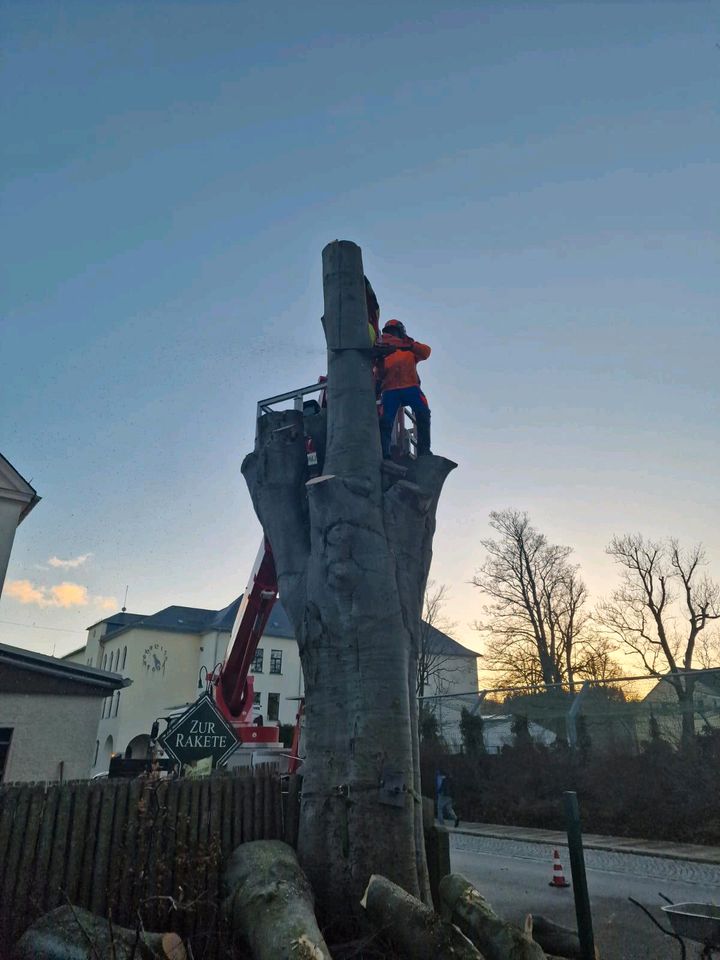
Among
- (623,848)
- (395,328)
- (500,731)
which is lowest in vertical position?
(623,848)

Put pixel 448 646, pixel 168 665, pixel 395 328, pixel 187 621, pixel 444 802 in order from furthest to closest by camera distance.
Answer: pixel 448 646 → pixel 187 621 → pixel 168 665 → pixel 444 802 → pixel 395 328

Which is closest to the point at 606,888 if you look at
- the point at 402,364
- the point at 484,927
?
the point at 484,927

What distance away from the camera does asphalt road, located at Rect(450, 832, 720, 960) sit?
265 inches

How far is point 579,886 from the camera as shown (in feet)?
20.5

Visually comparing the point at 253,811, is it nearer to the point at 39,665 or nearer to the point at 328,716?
the point at 328,716

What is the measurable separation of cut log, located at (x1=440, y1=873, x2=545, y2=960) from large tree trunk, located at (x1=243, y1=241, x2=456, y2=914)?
599mm

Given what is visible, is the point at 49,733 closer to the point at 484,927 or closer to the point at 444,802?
the point at 484,927

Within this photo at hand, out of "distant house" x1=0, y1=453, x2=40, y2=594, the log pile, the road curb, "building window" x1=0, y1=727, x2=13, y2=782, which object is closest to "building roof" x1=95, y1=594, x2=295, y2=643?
"distant house" x1=0, y1=453, x2=40, y2=594

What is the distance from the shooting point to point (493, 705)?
2064 centimetres

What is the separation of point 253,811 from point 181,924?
1.14 meters

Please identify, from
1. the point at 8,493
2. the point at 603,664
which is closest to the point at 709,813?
the point at 603,664

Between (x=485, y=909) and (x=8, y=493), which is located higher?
(x=8, y=493)

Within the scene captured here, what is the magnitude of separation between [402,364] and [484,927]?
235 inches

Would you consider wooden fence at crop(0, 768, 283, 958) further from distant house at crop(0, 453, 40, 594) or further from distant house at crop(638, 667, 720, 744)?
distant house at crop(0, 453, 40, 594)
